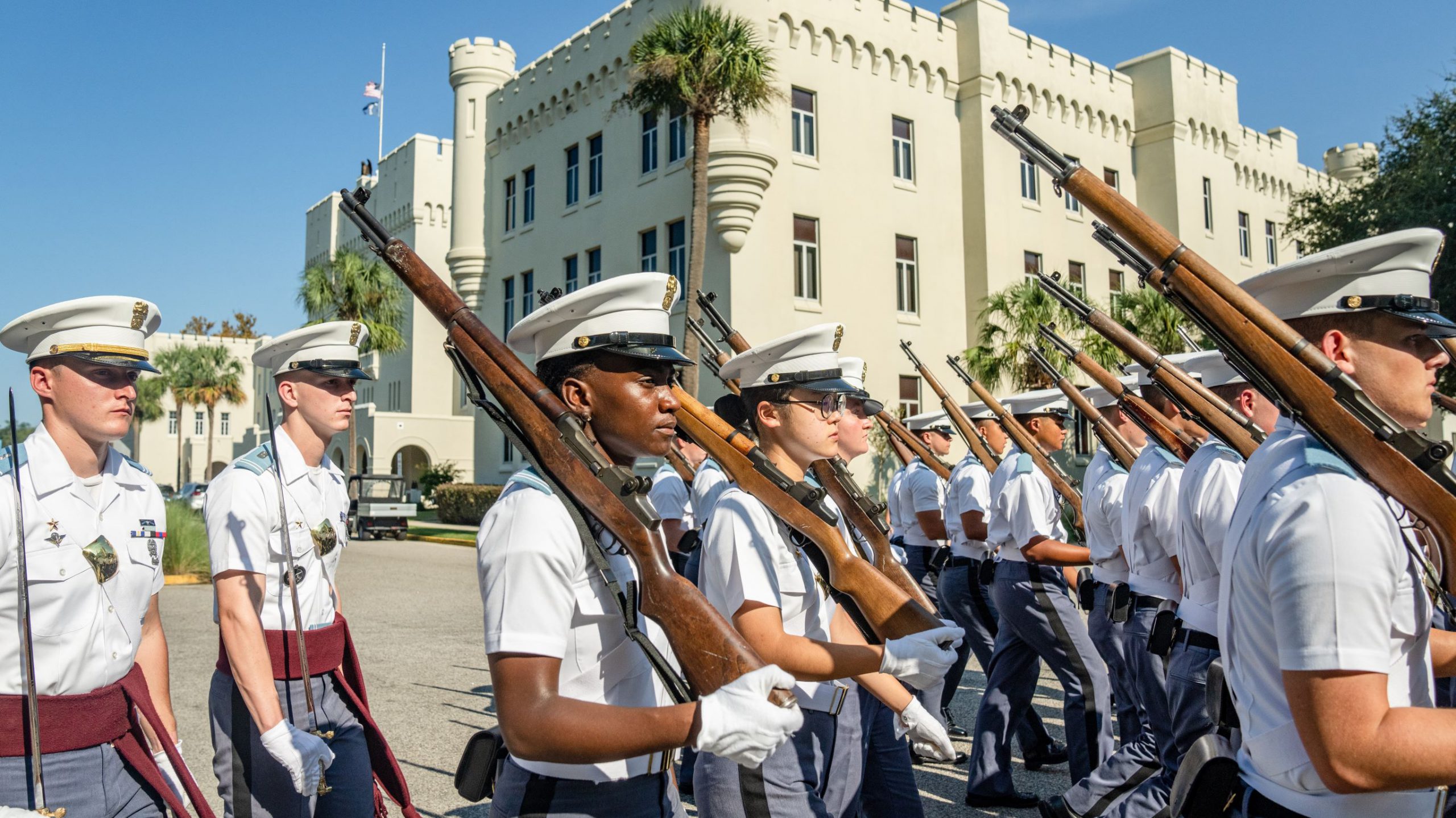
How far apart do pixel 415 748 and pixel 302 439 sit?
338 centimetres

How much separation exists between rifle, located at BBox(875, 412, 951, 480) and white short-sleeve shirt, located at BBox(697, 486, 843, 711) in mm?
5744

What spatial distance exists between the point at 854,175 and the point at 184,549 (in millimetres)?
16210

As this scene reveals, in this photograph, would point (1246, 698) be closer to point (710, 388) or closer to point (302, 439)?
point (302, 439)

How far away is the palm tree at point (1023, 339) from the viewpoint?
70.1 feet

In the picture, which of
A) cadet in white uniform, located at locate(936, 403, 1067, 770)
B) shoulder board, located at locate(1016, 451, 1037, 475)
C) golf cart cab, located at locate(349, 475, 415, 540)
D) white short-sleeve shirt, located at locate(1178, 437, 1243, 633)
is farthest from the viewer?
golf cart cab, located at locate(349, 475, 415, 540)

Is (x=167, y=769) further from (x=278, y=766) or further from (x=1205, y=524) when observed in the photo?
(x=1205, y=524)

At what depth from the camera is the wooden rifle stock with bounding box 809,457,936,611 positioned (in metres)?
3.78

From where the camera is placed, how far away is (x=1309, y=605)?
6.31 feet

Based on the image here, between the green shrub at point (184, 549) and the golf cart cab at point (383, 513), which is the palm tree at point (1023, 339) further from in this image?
the golf cart cab at point (383, 513)

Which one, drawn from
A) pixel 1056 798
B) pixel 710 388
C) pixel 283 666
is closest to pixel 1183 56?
pixel 710 388

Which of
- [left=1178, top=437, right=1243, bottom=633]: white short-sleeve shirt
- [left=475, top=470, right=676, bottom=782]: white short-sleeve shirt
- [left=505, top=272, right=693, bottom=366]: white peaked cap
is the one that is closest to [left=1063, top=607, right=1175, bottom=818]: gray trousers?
[left=1178, top=437, right=1243, bottom=633]: white short-sleeve shirt

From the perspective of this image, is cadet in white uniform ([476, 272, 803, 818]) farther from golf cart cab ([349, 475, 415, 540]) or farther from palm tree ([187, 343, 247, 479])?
palm tree ([187, 343, 247, 479])

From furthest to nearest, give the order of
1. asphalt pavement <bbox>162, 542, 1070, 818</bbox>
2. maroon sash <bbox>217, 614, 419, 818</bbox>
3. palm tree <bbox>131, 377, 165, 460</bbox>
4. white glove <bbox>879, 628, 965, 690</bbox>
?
palm tree <bbox>131, 377, 165, 460</bbox> → asphalt pavement <bbox>162, 542, 1070, 818</bbox> → maroon sash <bbox>217, 614, 419, 818</bbox> → white glove <bbox>879, 628, 965, 690</bbox>

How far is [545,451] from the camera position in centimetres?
236
